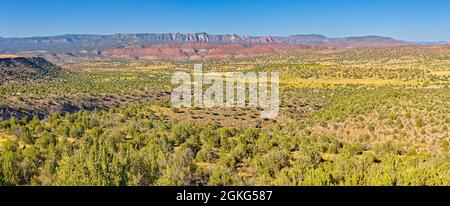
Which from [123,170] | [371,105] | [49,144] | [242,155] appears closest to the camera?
[123,170]

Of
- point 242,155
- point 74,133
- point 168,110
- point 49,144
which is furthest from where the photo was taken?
point 168,110

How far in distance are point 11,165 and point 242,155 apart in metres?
9.63

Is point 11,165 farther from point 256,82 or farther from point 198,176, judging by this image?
point 256,82

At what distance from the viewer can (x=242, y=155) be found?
18547 mm

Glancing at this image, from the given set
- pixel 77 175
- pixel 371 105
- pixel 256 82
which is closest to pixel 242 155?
pixel 77 175
